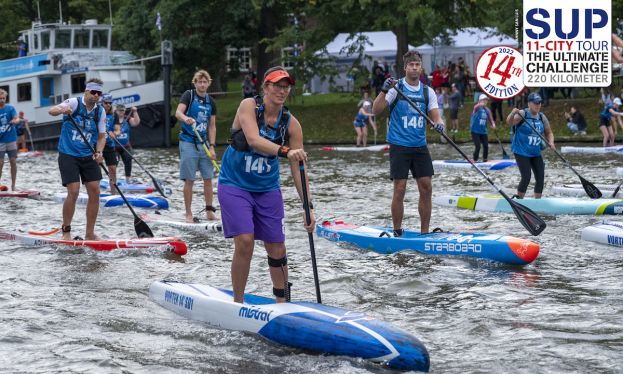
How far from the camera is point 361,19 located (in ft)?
133

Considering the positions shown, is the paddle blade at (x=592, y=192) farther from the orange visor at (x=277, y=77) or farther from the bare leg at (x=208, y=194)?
the orange visor at (x=277, y=77)

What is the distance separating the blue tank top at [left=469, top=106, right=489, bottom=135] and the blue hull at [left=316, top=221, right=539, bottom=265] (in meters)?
11.8

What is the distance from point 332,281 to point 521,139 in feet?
20.4

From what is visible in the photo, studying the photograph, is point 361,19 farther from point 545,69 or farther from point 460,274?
point 460,274

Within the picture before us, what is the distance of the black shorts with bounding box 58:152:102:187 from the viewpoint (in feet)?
40.5

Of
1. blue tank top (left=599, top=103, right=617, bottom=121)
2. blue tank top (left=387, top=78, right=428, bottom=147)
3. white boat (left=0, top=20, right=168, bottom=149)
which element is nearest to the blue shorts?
blue tank top (left=387, top=78, right=428, bottom=147)

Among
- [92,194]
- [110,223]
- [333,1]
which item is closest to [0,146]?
[110,223]

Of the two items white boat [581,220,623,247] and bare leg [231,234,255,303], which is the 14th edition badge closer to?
white boat [581,220,623,247]

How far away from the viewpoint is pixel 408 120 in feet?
38.2

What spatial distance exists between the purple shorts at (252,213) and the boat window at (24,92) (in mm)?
35083

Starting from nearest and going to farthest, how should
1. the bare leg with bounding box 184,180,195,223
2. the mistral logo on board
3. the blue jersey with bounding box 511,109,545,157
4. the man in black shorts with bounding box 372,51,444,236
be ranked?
the man in black shorts with bounding box 372,51,444,236, the bare leg with bounding box 184,180,195,223, the blue jersey with bounding box 511,109,545,157, the mistral logo on board

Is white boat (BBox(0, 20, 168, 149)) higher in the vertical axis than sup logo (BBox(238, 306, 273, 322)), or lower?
higher

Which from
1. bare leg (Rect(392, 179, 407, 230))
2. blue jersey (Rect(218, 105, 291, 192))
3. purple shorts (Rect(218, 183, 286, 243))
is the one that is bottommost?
bare leg (Rect(392, 179, 407, 230))

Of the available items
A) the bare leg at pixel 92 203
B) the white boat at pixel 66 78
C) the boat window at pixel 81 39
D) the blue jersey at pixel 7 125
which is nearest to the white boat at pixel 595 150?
the blue jersey at pixel 7 125
